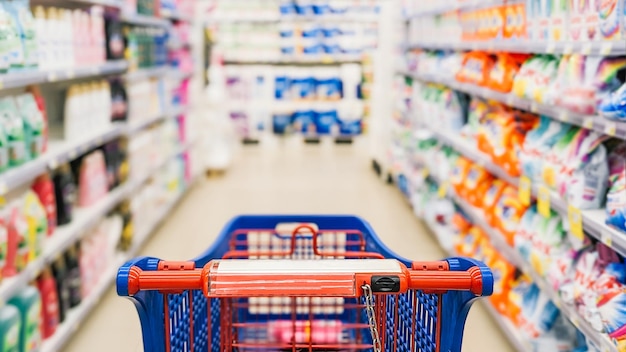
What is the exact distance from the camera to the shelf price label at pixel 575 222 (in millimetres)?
2400

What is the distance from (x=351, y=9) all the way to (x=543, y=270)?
6.35m

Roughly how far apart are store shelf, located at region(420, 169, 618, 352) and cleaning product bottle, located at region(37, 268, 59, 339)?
202cm

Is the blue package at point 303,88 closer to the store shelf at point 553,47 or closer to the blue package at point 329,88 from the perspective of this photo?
the blue package at point 329,88

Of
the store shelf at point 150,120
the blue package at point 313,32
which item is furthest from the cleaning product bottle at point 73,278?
the blue package at point 313,32

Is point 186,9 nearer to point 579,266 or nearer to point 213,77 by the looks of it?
point 213,77

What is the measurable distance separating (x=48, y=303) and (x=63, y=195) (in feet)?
1.81

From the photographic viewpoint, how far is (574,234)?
2.50 m

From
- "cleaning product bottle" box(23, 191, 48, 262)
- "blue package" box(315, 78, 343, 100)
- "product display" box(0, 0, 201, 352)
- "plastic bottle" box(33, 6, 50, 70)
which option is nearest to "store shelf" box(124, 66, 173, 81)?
"product display" box(0, 0, 201, 352)

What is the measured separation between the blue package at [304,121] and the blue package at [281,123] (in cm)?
9

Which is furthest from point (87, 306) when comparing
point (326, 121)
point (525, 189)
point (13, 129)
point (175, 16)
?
point (326, 121)

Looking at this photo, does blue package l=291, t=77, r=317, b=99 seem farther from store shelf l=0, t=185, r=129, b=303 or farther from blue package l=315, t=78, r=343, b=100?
store shelf l=0, t=185, r=129, b=303

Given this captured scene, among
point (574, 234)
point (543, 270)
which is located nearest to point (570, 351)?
point (543, 270)

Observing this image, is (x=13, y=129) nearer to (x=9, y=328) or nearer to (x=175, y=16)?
(x=9, y=328)

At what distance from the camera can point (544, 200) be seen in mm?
2715
